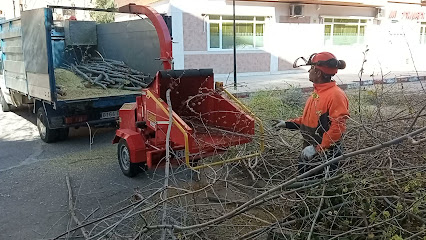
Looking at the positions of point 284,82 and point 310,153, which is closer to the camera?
point 310,153

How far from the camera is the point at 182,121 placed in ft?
14.0

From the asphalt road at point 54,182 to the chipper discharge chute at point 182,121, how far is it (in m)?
0.40

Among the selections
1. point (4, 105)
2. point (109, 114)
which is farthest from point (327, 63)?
point (4, 105)

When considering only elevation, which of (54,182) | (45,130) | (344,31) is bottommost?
(54,182)

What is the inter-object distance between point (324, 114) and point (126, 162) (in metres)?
2.94

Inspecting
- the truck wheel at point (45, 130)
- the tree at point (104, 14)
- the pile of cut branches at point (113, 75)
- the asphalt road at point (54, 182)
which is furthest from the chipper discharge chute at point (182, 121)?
the tree at point (104, 14)

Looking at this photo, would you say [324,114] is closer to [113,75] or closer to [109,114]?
[109,114]

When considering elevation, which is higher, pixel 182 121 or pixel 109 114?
pixel 182 121

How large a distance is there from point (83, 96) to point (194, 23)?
8710mm

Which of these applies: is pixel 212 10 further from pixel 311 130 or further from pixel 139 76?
pixel 311 130

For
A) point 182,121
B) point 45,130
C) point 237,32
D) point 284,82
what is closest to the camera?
point 182,121

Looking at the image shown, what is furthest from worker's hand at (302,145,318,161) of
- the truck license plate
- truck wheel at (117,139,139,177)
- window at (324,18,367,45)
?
window at (324,18,367,45)

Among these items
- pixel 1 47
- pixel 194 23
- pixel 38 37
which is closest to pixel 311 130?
pixel 38 37

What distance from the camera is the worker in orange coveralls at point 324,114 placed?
3.22 meters
